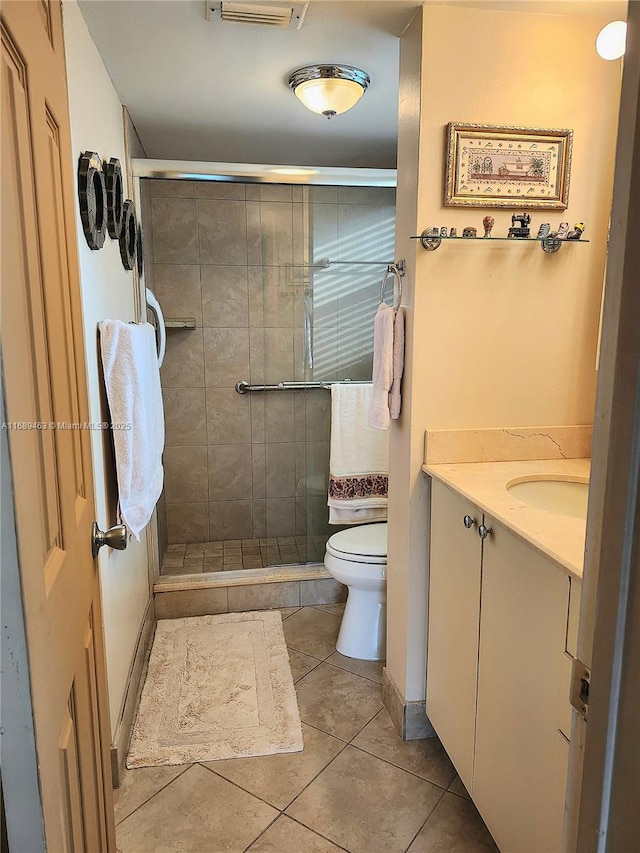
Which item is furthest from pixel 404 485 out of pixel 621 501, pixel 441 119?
pixel 621 501

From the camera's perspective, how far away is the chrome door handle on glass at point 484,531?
1.43 m

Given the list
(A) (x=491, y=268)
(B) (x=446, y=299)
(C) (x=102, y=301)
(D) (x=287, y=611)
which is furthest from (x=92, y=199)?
(D) (x=287, y=611)

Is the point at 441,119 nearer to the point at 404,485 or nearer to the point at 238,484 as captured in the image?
the point at 404,485

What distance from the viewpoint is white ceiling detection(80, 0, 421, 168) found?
168 centimetres

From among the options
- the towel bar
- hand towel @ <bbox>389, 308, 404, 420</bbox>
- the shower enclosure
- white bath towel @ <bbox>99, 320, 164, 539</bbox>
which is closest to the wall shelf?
hand towel @ <bbox>389, 308, 404, 420</bbox>

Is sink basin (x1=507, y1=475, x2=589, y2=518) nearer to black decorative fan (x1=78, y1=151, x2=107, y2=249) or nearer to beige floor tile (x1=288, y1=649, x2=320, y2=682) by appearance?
beige floor tile (x1=288, y1=649, x2=320, y2=682)

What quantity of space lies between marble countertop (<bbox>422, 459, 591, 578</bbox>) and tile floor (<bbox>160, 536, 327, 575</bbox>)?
1361 mm

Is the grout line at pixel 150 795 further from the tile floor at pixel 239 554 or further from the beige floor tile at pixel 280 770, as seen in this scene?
the tile floor at pixel 239 554

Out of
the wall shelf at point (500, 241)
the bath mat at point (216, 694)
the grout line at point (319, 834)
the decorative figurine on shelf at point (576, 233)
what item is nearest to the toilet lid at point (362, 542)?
the bath mat at point (216, 694)

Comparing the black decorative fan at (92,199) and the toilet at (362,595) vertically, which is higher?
the black decorative fan at (92,199)

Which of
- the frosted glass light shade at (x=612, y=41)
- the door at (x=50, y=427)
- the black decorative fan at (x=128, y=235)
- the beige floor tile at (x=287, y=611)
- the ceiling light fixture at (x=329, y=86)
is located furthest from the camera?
the beige floor tile at (x=287, y=611)

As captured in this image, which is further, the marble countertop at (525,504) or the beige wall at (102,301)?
the beige wall at (102,301)

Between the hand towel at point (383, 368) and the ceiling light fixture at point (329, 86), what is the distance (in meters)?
0.79

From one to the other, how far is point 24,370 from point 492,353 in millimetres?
1489
